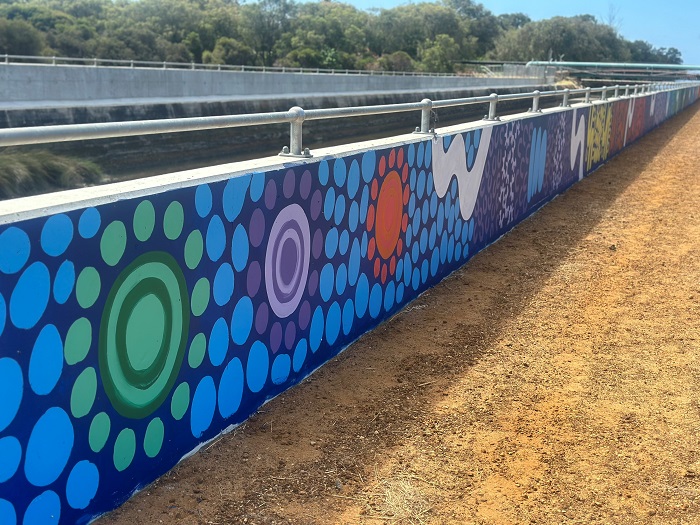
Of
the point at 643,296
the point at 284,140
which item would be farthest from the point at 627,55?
the point at 643,296

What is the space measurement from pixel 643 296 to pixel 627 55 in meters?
210

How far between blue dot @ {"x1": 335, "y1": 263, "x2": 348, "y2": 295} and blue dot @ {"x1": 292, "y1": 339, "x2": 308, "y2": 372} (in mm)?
490

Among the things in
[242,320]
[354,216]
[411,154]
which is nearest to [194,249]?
[242,320]

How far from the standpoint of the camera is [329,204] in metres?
4.56

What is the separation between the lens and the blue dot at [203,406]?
11.4 ft

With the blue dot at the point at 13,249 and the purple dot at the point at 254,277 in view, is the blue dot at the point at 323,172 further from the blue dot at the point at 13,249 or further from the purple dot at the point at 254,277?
the blue dot at the point at 13,249

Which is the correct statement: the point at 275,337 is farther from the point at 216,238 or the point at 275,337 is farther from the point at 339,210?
the point at 339,210

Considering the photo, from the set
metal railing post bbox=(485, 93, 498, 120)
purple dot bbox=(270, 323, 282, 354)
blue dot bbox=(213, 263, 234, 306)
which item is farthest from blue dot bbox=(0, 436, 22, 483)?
metal railing post bbox=(485, 93, 498, 120)

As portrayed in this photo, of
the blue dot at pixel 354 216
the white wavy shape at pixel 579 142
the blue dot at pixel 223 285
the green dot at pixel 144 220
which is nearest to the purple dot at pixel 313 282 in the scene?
the blue dot at pixel 354 216

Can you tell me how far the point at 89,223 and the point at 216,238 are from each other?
852 mm

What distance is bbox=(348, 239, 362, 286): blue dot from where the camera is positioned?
16.1 ft

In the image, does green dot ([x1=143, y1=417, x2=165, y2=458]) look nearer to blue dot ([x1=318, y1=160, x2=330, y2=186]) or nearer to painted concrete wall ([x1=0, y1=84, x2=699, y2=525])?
painted concrete wall ([x1=0, y1=84, x2=699, y2=525])

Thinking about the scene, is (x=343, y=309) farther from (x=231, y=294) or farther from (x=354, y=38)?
(x=354, y=38)

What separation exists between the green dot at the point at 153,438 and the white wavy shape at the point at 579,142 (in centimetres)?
992
